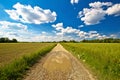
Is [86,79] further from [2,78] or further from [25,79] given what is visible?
[2,78]

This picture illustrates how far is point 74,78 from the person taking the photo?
329 inches

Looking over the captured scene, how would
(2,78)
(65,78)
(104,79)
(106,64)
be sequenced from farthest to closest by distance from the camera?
(106,64)
(65,78)
(104,79)
(2,78)

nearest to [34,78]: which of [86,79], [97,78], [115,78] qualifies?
[86,79]

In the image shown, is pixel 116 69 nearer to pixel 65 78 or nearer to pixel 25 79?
pixel 65 78

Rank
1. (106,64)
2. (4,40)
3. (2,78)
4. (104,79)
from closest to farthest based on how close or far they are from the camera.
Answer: (2,78), (104,79), (106,64), (4,40)

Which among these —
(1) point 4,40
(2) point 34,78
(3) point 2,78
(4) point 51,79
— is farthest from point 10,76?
(1) point 4,40

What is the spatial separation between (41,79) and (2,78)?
1997mm

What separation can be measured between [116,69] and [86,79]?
6.20 ft

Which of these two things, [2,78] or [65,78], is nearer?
[2,78]

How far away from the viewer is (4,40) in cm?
14012

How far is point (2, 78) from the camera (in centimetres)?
714

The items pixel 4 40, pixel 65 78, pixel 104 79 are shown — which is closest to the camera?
pixel 104 79

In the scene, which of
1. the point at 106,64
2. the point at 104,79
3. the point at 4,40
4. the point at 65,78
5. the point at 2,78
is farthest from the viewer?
the point at 4,40

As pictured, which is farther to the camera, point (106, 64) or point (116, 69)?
point (106, 64)
